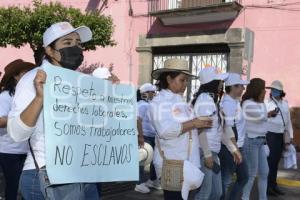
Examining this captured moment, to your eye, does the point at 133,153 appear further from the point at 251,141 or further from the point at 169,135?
the point at 251,141

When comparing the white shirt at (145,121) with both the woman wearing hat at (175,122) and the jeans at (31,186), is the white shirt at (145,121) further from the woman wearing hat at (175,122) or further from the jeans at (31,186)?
the jeans at (31,186)

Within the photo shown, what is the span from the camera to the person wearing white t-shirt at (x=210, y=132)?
171 inches

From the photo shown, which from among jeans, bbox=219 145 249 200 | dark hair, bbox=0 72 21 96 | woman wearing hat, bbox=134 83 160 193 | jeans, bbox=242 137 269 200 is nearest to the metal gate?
woman wearing hat, bbox=134 83 160 193

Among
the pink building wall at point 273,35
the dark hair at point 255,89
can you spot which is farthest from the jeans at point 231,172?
the pink building wall at point 273,35

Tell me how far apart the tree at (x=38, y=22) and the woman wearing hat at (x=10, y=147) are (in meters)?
8.97

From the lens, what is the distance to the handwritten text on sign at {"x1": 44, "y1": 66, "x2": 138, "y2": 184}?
2652 mm

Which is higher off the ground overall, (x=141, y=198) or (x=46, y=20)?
(x=46, y=20)

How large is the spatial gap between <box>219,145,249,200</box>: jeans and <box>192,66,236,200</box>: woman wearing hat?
388 mm

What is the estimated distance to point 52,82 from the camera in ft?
8.72

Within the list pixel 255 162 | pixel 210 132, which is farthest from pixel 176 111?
pixel 255 162

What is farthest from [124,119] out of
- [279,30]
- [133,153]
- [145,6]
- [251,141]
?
[145,6]

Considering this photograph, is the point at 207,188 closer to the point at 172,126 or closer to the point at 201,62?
the point at 172,126

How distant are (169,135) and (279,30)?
9914mm

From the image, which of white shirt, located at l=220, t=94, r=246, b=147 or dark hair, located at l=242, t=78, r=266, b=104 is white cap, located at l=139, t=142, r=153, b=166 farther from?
dark hair, located at l=242, t=78, r=266, b=104
